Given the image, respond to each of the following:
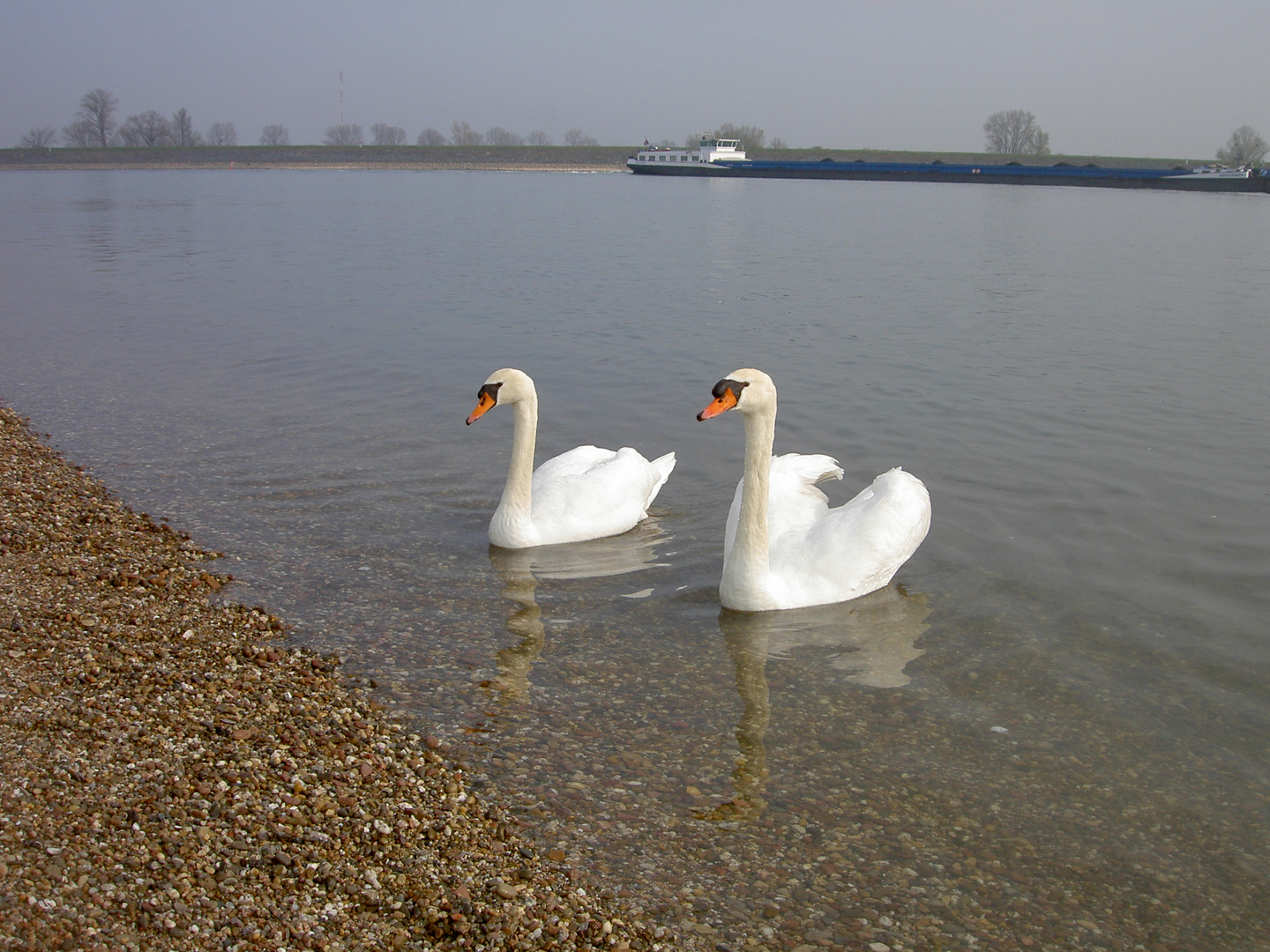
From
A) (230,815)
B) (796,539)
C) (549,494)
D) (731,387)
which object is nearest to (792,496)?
(796,539)

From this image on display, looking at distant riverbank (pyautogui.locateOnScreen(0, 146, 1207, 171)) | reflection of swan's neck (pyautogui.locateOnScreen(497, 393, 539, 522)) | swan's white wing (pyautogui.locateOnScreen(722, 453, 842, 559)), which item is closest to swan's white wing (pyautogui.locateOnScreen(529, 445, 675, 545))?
reflection of swan's neck (pyautogui.locateOnScreen(497, 393, 539, 522))

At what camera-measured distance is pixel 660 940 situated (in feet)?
10.8

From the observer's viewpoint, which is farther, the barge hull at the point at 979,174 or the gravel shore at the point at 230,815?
the barge hull at the point at 979,174

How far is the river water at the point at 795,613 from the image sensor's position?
3848 millimetres

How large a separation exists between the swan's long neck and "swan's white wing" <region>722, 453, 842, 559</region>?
18 centimetres

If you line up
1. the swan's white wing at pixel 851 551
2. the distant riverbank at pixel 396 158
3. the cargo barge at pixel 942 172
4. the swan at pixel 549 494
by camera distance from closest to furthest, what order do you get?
1. the swan's white wing at pixel 851 551
2. the swan at pixel 549 494
3. the cargo barge at pixel 942 172
4. the distant riverbank at pixel 396 158

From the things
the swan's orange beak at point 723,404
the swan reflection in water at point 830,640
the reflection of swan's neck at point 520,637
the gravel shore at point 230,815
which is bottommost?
the swan reflection in water at point 830,640

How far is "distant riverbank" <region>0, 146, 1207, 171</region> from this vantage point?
123688 mm

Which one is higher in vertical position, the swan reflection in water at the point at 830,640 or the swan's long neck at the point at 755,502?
the swan's long neck at the point at 755,502

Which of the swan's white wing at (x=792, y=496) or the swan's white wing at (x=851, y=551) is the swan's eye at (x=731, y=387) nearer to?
the swan's white wing at (x=792, y=496)

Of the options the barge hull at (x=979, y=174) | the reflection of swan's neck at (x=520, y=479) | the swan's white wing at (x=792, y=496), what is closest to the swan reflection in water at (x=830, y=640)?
the swan's white wing at (x=792, y=496)

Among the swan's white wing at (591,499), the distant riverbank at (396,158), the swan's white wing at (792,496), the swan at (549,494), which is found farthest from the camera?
the distant riverbank at (396,158)

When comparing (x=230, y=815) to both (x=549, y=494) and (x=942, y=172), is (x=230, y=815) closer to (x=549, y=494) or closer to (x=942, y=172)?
(x=549, y=494)

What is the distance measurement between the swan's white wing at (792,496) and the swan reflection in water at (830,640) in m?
0.55
